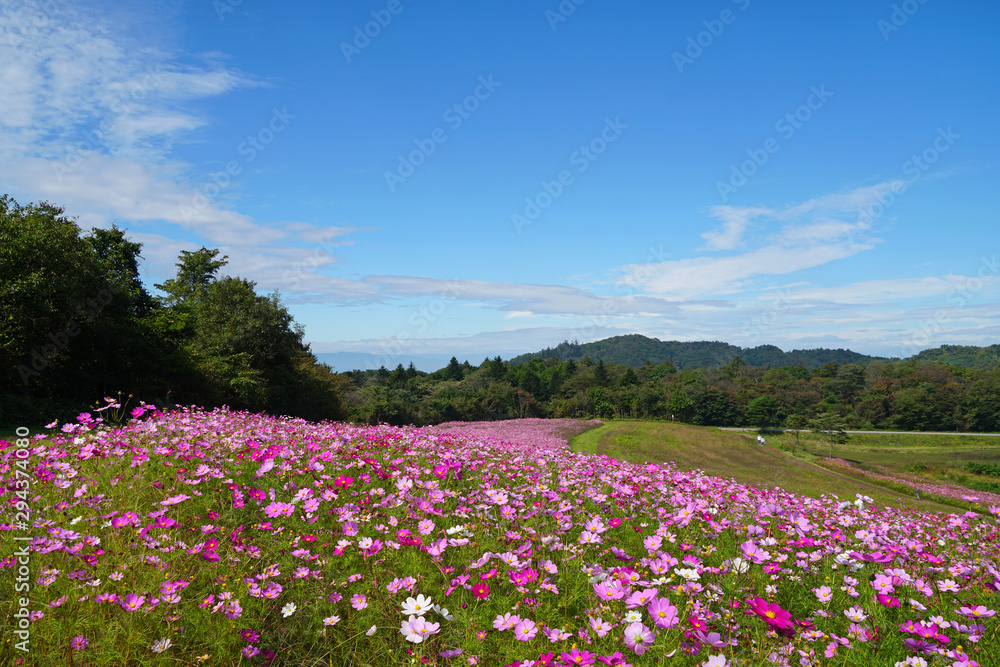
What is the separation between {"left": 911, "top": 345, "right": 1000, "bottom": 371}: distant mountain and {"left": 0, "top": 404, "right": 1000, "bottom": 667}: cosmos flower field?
15661 centimetres

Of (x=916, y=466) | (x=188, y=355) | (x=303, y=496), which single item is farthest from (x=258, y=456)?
(x=916, y=466)

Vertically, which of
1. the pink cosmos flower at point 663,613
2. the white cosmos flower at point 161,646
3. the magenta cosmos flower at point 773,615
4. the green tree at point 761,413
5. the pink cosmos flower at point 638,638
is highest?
the magenta cosmos flower at point 773,615

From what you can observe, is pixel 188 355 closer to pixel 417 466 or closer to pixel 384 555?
pixel 417 466

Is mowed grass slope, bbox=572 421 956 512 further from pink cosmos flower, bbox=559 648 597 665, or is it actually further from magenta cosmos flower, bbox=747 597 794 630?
magenta cosmos flower, bbox=747 597 794 630

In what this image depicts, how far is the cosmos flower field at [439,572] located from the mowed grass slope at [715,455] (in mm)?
17541

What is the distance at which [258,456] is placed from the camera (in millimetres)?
4719

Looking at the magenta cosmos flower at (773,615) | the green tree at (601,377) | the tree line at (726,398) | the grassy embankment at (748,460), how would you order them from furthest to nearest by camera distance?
1. the green tree at (601,377)
2. the tree line at (726,398)
3. the grassy embankment at (748,460)
4. the magenta cosmos flower at (773,615)

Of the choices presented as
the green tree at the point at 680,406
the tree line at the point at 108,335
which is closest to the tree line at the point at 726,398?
the green tree at the point at 680,406

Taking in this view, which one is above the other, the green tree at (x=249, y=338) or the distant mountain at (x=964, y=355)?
the distant mountain at (x=964, y=355)

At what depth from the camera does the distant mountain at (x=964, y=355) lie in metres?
125

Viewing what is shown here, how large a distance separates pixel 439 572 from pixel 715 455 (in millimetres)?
26456

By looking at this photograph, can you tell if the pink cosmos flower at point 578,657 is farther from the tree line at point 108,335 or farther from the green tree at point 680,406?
the green tree at point 680,406

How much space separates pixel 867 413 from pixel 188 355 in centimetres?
8524

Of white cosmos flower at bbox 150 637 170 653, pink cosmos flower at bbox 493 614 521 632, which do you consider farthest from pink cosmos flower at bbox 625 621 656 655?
white cosmos flower at bbox 150 637 170 653
